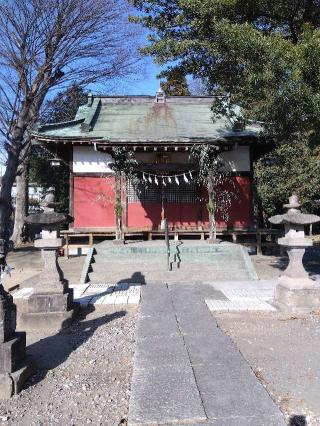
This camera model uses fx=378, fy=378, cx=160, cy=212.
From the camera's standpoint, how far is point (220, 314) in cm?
632

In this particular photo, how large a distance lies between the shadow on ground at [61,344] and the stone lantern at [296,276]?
2.83 m

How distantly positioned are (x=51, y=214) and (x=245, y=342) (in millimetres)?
3802

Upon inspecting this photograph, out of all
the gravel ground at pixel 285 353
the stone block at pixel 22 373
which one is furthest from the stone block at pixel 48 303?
the gravel ground at pixel 285 353

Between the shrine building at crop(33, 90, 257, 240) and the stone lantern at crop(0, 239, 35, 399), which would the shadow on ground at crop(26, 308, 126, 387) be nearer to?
the stone lantern at crop(0, 239, 35, 399)

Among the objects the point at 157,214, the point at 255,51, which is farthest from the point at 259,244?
the point at 255,51

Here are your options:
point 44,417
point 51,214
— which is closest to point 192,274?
point 51,214

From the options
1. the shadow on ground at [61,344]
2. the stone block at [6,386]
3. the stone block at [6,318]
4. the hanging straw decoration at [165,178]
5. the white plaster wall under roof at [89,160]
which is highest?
the white plaster wall under roof at [89,160]

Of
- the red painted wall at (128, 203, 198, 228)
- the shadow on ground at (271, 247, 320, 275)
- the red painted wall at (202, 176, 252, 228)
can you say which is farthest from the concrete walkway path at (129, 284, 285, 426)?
the red painted wall at (202, 176, 252, 228)

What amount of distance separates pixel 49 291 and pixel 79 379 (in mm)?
2509

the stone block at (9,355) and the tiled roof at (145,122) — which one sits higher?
the tiled roof at (145,122)

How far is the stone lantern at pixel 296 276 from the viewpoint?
6.38 m

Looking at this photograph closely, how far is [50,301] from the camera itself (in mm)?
6199

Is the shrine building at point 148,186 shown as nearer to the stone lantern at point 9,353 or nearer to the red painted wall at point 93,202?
the red painted wall at point 93,202

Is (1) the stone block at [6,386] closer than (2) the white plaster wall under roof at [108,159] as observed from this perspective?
Yes
